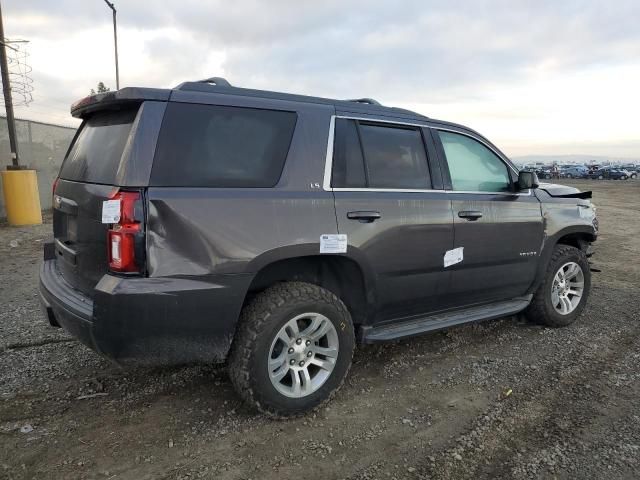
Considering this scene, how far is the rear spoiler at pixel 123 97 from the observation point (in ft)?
8.91

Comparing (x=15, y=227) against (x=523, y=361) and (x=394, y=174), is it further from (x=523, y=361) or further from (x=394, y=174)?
(x=523, y=361)

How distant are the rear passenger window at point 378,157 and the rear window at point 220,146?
413mm

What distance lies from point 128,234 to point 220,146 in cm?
71

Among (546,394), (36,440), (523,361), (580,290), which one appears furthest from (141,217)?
(580,290)

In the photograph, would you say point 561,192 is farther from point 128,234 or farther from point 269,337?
point 128,234

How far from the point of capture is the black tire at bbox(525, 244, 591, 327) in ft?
15.4

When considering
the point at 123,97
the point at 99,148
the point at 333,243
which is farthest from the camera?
the point at 333,243

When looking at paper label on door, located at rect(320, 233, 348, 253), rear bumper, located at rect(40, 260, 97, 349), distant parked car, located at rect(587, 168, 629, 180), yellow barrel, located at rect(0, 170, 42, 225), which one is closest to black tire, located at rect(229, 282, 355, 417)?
paper label on door, located at rect(320, 233, 348, 253)

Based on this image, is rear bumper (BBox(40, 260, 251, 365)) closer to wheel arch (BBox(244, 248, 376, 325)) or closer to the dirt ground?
wheel arch (BBox(244, 248, 376, 325))

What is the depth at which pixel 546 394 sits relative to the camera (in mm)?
3484

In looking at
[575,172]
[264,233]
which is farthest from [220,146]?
[575,172]

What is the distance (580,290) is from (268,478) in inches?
150

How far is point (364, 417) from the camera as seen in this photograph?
315 cm

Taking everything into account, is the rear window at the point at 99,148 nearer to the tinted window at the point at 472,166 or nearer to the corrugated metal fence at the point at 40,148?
the tinted window at the point at 472,166
